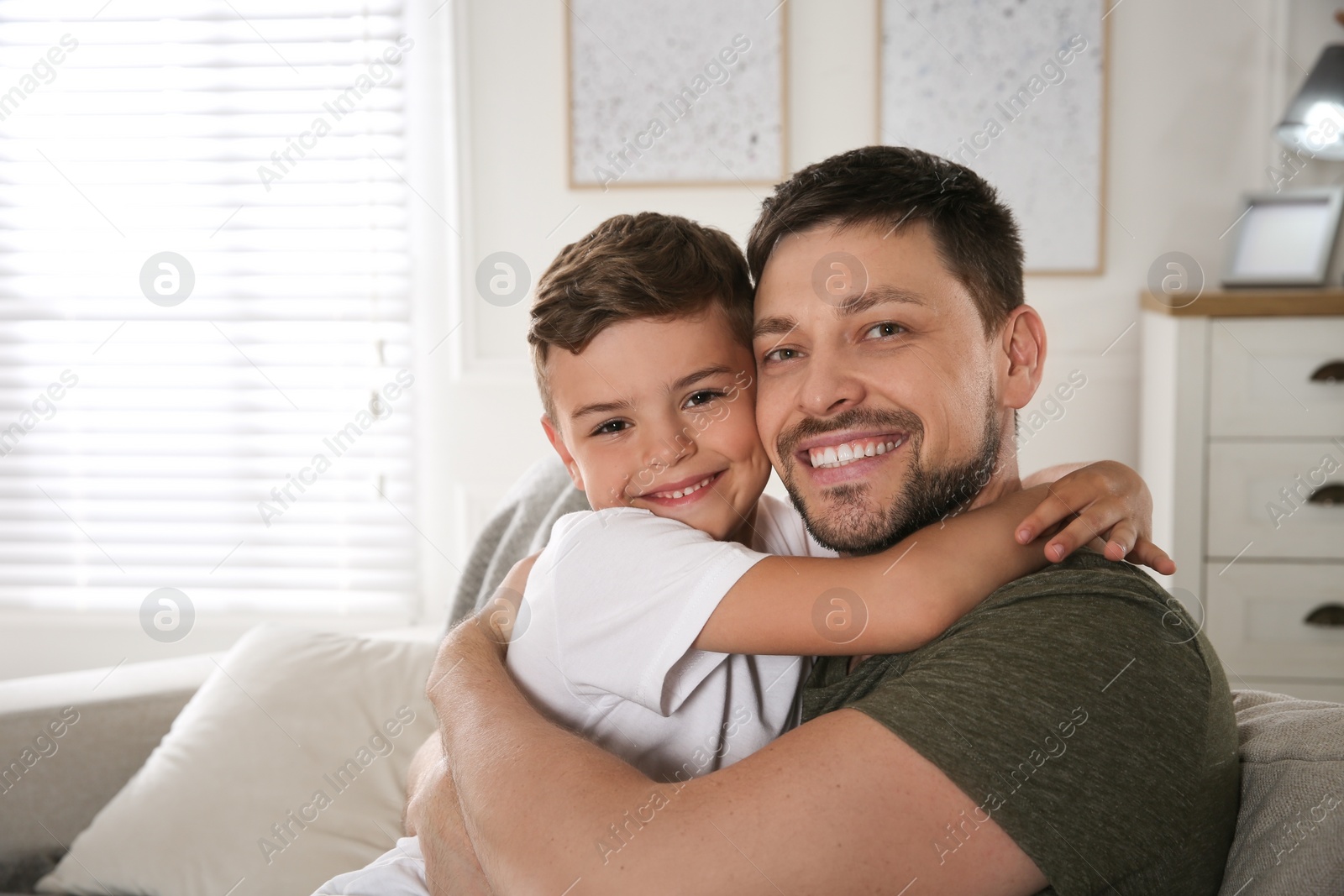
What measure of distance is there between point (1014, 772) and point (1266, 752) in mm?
353

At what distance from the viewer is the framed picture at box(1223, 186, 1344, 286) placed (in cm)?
296

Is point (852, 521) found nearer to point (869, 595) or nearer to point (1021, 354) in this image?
point (869, 595)

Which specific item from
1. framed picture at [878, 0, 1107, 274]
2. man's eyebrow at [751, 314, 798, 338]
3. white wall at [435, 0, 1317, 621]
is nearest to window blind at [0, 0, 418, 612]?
white wall at [435, 0, 1317, 621]

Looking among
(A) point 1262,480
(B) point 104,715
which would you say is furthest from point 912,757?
(A) point 1262,480

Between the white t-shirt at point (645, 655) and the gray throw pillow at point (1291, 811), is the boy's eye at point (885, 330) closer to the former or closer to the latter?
the white t-shirt at point (645, 655)

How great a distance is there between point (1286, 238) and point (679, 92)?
1863mm

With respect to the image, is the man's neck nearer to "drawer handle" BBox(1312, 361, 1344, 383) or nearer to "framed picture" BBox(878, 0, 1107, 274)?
"drawer handle" BBox(1312, 361, 1344, 383)

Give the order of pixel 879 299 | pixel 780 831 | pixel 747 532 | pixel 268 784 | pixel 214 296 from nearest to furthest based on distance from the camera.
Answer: pixel 780 831
pixel 879 299
pixel 747 532
pixel 268 784
pixel 214 296

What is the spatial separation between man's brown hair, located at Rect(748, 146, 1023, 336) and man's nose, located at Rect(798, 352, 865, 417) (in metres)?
0.16

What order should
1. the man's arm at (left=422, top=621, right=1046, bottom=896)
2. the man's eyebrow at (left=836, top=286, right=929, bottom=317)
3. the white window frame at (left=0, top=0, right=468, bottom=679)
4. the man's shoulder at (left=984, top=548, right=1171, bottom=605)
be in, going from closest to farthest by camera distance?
1. the man's arm at (left=422, top=621, right=1046, bottom=896)
2. the man's shoulder at (left=984, top=548, right=1171, bottom=605)
3. the man's eyebrow at (left=836, top=286, right=929, bottom=317)
4. the white window frame at (left=0, top=0, right=468, bottom=679)

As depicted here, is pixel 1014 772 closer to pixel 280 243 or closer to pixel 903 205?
pixel 903 205

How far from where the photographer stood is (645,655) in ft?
3.40

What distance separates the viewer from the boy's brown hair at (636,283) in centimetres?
129

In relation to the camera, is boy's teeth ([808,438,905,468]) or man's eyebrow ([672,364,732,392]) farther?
man's eyebrow ([672,364,732,392])
